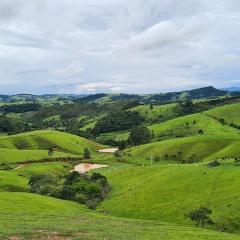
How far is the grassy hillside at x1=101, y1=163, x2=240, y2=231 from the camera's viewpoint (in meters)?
98.6

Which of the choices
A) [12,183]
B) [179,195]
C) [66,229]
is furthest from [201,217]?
[12,183]

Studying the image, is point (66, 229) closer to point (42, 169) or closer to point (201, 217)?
point (201, 217)

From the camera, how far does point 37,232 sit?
5994 centimetres

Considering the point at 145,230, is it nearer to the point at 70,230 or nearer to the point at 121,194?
the point at 70,230

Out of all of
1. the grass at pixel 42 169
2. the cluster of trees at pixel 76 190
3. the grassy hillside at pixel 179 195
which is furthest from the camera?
the grass at pixel 42 169

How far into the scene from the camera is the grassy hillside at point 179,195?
98625 mm

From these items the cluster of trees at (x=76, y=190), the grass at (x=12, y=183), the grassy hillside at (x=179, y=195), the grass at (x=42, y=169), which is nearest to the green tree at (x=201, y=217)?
the grassy hillside at (x=179, y=195)

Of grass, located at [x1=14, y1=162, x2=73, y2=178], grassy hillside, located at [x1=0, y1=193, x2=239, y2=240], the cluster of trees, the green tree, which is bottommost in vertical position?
grass, located at [x1=14, y1=162, x2=73, y2=178]

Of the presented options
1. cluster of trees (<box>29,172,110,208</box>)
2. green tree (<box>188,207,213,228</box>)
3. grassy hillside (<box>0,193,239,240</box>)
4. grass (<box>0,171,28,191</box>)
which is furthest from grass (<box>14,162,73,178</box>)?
green tree (<box>188,207,213,228</box>)

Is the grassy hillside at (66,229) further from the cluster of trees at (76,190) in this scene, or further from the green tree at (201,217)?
the cluster of trees at (76,190)

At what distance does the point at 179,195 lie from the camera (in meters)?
114

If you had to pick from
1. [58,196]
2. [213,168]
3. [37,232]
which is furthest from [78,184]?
[37,232]

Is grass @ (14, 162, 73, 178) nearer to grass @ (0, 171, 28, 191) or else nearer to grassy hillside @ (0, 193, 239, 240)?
grass @ (0, 171, 28, 191)

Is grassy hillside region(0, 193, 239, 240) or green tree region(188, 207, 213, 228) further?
green tree region(188, 207, 213, 228)
